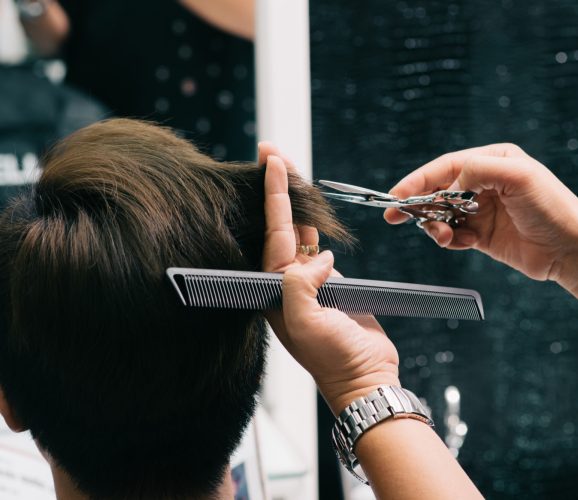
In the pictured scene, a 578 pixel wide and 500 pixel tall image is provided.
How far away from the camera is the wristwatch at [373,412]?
0.65 meters

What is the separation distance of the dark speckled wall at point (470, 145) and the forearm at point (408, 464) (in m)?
0.90

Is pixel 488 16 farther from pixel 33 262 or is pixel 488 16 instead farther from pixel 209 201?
pixel 33 262

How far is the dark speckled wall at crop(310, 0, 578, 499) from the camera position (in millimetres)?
1543

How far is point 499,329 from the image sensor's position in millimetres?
1625

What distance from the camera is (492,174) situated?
894 millimetres

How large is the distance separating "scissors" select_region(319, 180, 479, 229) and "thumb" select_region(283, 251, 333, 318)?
0.20m

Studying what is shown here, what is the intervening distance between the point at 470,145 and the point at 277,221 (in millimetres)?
1002

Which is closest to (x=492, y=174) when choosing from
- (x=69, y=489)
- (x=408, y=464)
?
(x=408, y=464)

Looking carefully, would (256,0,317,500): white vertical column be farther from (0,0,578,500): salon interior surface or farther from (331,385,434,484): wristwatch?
(331,385,434,484): wristwatch

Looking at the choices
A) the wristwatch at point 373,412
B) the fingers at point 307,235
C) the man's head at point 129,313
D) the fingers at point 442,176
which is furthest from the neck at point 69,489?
the fingers at point 442,176

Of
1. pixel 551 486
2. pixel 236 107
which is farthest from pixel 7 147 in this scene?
pixel 551 486

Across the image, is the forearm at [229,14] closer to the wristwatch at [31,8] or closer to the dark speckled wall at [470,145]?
the dark speckled wall at [470,145]

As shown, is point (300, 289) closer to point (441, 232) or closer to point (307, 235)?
point (307, 235)

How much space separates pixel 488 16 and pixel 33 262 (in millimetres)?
1226
